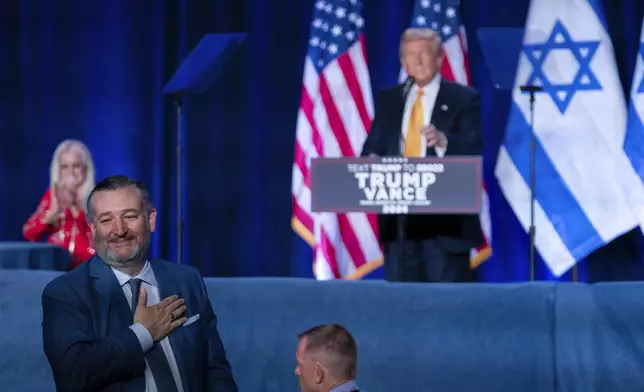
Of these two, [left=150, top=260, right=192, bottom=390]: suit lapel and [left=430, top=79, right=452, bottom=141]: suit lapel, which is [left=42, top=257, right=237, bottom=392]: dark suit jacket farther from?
[left=430, top=79, right=452, bottom=141]: suit lapel

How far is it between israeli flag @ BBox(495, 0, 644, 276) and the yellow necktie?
1495mm

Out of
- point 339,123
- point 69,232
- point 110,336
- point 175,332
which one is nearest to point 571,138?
point 339,123

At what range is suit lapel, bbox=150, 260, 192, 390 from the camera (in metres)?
2.29

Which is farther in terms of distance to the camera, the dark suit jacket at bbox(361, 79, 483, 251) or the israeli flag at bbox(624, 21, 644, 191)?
the israeli flag at bbox(624, 21, 644, 191)

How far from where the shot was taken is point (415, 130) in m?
5.07

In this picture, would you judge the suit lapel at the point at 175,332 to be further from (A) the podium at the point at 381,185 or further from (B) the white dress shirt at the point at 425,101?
(B) the white dress shirt at the point at 425,101

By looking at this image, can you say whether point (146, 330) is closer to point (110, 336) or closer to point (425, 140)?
point (110, 336)

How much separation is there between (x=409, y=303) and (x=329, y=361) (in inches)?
24.9

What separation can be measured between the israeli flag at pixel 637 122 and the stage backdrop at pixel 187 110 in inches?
49.0

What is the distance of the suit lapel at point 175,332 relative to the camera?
2.29 metres

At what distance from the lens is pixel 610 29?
696cm

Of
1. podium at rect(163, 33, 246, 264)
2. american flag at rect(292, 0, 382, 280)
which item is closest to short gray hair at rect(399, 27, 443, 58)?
podium at rect(163, 33, 246, 264)

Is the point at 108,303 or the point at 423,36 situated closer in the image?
the point at 108,303

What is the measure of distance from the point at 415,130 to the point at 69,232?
1.89m
